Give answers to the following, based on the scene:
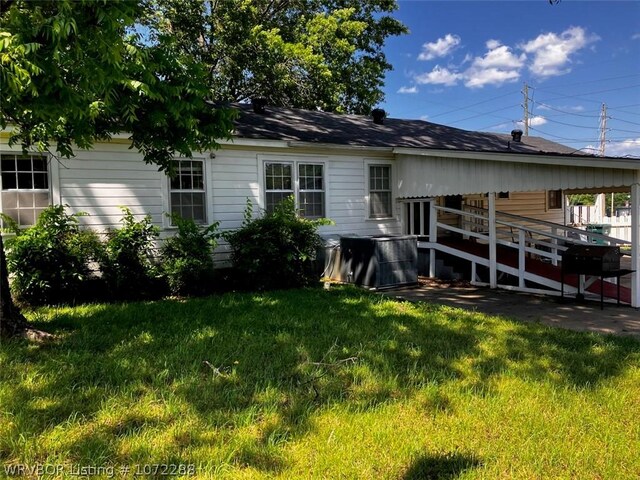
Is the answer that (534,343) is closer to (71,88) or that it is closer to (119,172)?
(71,88)

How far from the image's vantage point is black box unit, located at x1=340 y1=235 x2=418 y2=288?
8570mm

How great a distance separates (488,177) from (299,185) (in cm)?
397

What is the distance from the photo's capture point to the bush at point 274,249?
8117mm

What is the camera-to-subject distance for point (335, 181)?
1034cm

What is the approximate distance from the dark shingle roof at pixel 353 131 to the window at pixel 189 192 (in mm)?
1111

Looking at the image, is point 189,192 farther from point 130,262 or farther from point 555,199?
point 555,199

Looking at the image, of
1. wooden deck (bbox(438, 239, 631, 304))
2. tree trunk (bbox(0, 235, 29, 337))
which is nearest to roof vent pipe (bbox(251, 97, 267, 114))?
wooden deck (bbox(438, 239, 631, 304))

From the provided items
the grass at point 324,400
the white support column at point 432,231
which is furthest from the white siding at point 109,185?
the white support column at point 432,231

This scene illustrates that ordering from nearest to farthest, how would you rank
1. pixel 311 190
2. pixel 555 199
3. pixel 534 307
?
1. pixel 534 307
2. pixel 311 190
3. pixel 555 199

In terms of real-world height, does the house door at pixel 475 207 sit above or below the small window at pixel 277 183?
below

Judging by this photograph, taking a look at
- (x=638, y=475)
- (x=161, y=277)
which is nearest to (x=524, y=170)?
(x=638, y=475)

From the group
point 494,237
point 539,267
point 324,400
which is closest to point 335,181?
point 494,237

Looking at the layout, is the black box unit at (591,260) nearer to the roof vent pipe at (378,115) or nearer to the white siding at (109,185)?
the white siding at (109,185)

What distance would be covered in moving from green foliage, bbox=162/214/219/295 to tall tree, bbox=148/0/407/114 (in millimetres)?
11958
